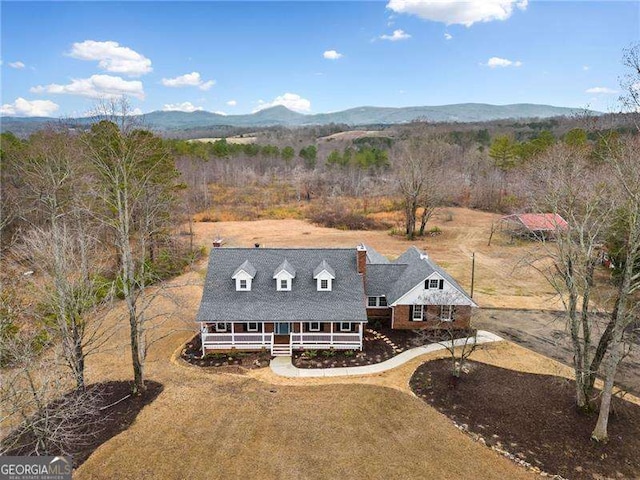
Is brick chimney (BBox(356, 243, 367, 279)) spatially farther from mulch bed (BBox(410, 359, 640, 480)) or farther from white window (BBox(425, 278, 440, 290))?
mulch bed (BBox(410, 359, 640, 480))

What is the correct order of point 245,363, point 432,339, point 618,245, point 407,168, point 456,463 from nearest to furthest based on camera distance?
point 456,463
point 245,363
point 432,339
point 618,245
point 407,168

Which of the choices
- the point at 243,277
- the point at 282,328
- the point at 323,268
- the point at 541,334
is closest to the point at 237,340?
the point at 282,328

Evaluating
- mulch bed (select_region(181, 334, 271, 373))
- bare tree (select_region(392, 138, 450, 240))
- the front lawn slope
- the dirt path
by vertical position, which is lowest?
the front lawn slope

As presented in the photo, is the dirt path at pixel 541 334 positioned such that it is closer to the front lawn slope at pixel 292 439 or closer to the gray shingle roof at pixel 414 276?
the gray shingle roof at pixel 414 276

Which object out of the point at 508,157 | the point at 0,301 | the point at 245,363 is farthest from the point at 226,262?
the point at 508,157

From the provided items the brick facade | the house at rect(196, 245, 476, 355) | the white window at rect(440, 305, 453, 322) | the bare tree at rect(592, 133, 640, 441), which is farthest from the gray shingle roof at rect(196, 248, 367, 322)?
the bare tree at rect(592, 133, 640, 441)

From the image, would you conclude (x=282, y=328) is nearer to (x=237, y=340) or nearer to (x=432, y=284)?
(x=237, y=340)

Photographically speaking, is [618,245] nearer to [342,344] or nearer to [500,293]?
[500,293]
